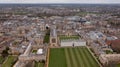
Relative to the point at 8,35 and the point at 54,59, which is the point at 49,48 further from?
the point at 8,35

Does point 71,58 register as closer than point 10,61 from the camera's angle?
No

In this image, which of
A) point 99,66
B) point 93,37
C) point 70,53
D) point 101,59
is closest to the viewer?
point 99,66

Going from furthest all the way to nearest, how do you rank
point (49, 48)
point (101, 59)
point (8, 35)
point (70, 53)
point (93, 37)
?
point (8, 35)
point (93, 37)
point (49, 48)
point (70, 53)
point (101, 59)

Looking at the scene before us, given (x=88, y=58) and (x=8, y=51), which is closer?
(x=88, y=58)

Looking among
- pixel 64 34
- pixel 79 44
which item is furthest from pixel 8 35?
pixel 79 44

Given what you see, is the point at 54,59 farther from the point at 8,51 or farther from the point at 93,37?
the point at 93,37

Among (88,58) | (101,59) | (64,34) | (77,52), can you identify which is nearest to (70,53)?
(77,52)
